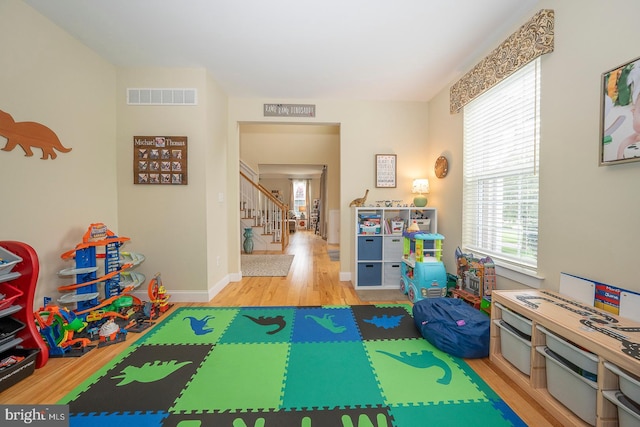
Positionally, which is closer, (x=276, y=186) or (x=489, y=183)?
(x=489, y=183)

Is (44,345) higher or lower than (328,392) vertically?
higher

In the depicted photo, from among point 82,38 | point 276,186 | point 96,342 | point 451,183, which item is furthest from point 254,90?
point 276,186

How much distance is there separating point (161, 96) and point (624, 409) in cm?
427

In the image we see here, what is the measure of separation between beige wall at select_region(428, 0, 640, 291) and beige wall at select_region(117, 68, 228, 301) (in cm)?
329

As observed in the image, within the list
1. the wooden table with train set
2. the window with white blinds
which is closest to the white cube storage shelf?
the window with white blinds

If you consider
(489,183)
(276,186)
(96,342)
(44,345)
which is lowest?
(96,342)

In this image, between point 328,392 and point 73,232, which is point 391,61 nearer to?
point 328,392

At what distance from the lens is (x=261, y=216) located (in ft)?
21.4

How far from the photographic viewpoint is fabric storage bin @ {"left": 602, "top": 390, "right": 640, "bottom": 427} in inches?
39.3

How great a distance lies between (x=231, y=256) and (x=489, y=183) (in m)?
3.45

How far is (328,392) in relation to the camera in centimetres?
152

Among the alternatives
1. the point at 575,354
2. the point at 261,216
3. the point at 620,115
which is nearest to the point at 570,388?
the point at 575,354

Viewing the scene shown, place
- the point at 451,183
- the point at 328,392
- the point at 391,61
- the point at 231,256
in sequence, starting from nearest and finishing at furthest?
the point at 328,392, the point at 391,61, the point at 451,183, the point at 231,256

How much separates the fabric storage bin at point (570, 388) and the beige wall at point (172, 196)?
311 cm
